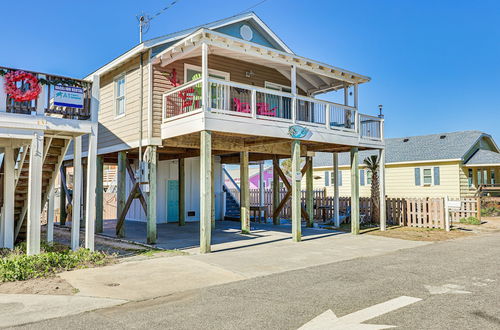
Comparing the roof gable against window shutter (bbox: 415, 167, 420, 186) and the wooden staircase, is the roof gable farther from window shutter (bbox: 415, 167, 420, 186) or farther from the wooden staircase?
window shutter (bbox: 415, 167, 420, 186)

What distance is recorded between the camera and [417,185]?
25.3m

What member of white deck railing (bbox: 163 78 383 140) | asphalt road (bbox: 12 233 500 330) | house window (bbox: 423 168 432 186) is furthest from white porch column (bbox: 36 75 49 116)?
house window (bbox: 423 168 432 186)

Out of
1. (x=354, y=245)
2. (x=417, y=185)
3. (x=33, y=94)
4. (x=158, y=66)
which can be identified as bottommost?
(x=354, y=245)

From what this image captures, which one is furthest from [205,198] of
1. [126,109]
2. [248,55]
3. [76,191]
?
[126,109]

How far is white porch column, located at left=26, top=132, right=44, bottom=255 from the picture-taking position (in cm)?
838

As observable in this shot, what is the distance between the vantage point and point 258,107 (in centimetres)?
1317

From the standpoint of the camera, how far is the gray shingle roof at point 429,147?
24391 mm

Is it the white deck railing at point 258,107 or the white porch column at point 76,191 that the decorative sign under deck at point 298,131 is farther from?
the white porch column at point 76,191

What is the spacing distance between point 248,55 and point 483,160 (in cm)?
1825

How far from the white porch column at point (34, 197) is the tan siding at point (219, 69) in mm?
4331

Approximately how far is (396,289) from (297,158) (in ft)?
22.1

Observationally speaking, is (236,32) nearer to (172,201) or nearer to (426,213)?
(172,201)

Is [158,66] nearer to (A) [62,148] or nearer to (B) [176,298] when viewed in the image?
(A) [62,148]

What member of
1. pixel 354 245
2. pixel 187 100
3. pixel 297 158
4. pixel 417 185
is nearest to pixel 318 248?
pixel 354 245
